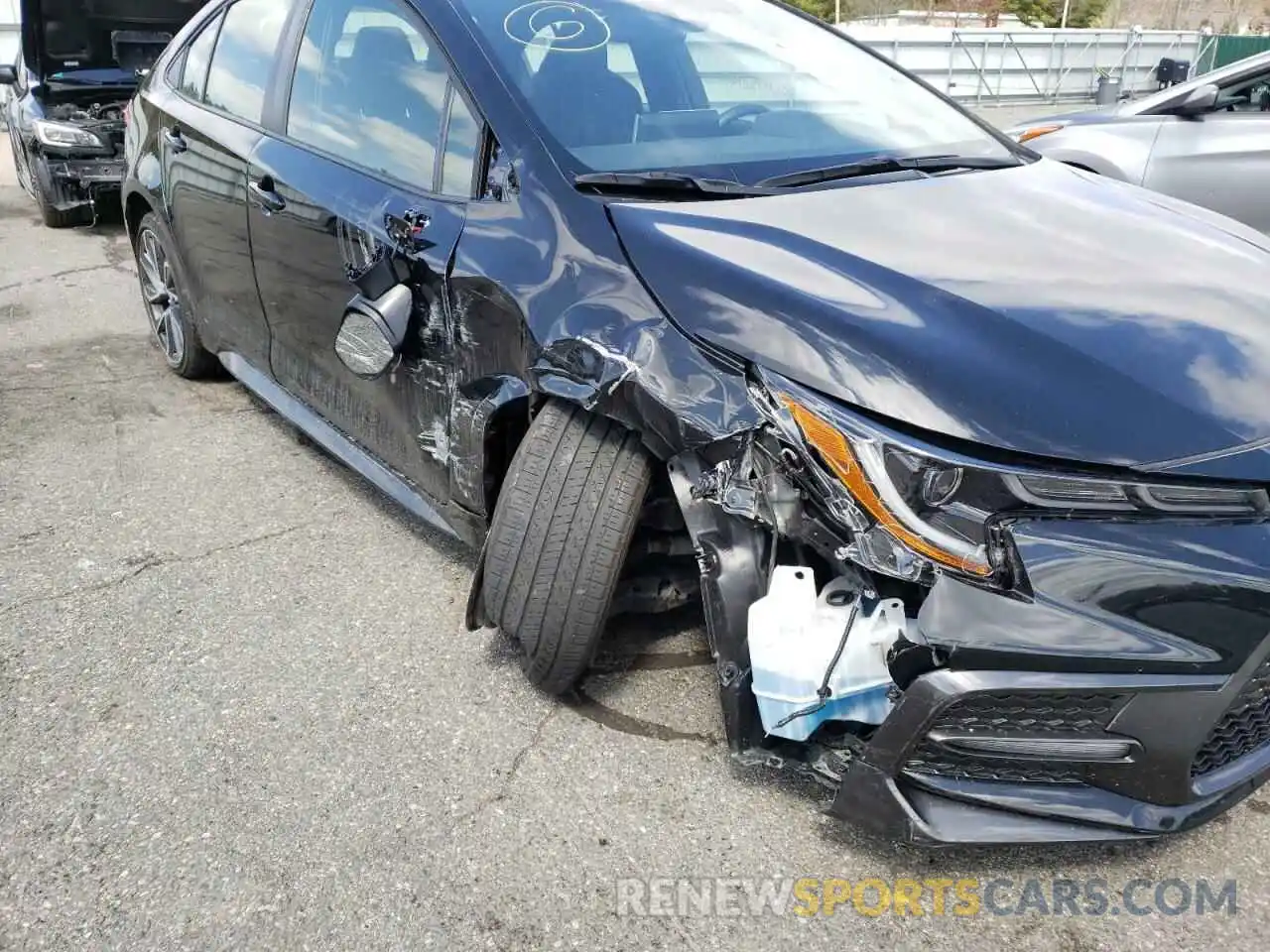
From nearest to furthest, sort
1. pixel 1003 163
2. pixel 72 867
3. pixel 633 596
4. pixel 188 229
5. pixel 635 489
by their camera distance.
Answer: pixel 72 867
pixel 635 489
pixel 633 596
pixel 1003 163
pixel 188 229

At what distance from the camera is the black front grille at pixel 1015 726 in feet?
5.32

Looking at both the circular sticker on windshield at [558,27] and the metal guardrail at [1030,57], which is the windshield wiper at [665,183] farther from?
the metal guardrail at [1030,57]

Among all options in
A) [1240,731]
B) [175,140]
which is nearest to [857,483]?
[1240,731]

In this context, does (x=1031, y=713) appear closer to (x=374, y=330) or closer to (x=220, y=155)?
(x=374, y=330)

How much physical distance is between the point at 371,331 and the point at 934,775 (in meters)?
1.68

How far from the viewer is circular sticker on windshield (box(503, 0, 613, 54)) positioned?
2486mm

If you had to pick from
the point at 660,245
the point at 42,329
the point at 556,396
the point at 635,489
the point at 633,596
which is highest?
the point at 660,245

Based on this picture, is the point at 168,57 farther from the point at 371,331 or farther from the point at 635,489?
the point at 635,489

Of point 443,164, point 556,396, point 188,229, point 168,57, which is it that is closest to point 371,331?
point 443,164

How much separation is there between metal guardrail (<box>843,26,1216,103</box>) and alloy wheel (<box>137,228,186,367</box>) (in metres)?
15.4

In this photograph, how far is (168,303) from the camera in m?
4.38

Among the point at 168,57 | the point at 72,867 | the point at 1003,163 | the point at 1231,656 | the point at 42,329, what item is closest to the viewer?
the point at 1231,656

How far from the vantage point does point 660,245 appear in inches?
78.9

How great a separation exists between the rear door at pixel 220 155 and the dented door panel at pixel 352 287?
17 cm
